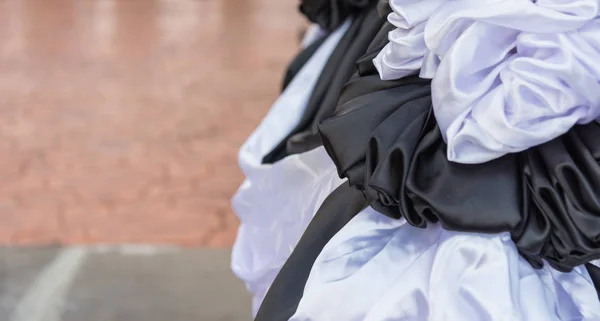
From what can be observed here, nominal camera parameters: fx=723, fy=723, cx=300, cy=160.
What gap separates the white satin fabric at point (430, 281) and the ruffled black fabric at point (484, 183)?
14 mm

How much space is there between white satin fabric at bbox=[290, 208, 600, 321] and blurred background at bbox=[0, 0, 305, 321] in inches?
34.4

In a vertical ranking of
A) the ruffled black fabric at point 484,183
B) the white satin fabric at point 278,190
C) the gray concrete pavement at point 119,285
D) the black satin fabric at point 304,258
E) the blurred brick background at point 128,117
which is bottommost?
the blurred brick background at point 128,117

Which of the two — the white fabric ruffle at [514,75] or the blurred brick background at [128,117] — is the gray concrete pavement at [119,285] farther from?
the white fabric ruffle at [514,75]

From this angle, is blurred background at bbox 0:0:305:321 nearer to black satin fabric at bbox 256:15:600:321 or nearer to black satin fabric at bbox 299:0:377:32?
black satin fabric at bbox 299:0:377:32

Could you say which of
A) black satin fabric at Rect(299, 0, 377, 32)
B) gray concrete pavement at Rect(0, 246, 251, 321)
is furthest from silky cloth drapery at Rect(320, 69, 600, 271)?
gray concrete pavement at Rect(0, 246, 251, 321)

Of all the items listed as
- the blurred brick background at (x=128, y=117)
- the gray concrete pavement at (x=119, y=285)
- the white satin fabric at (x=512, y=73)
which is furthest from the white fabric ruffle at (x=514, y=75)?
the blurred brick background at (x=128, y=117)

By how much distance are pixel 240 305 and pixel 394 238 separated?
0.91m

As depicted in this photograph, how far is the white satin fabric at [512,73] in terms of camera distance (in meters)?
0.40

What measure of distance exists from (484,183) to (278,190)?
34 centimetres

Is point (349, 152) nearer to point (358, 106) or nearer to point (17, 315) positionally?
point (358, 106)

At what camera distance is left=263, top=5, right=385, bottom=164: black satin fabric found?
707 millimetres

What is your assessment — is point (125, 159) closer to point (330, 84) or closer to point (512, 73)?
point (330, 84)

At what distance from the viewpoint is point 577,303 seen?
0.43m

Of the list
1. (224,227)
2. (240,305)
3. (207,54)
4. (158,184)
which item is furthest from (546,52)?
(207,54)
